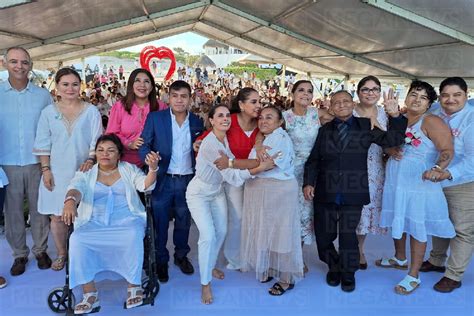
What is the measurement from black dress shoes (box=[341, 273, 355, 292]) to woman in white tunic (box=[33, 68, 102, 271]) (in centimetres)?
183

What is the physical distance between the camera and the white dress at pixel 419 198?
2.33 metres

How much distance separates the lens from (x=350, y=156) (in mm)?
2314

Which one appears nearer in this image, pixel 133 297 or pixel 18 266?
pixel 133 297

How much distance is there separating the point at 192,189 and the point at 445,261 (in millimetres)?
1998

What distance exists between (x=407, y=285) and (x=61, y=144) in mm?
2454

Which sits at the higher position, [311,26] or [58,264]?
Result: [311,26]

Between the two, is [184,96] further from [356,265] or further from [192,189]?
[356,265]

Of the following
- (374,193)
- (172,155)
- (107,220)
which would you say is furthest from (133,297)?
(374,193)

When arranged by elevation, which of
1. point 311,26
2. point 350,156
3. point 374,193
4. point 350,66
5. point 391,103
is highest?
point 311,26

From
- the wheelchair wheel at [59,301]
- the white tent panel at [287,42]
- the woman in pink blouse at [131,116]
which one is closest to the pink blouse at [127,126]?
the woman in pink blouse at [131,116]

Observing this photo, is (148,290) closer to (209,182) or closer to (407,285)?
(209,182)

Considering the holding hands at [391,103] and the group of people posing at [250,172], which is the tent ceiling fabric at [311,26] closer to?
the holding hands at [391,103]

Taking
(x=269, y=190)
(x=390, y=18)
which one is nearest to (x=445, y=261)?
(x=269, y=190)

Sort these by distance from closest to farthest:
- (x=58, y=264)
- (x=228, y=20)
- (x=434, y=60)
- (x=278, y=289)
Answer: (x=278, y=289) < (x=58, y=264) < (x=434, y=60) < (x=228, y=20)
